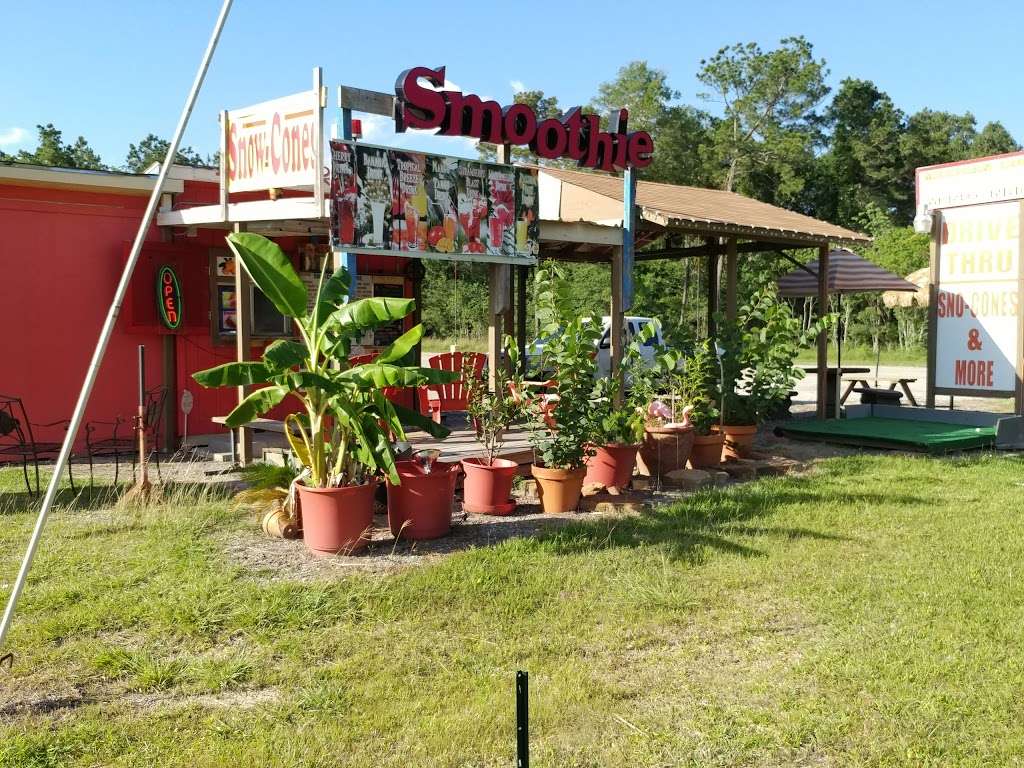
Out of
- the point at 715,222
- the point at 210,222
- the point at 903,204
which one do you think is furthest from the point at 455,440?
the point at 903,204

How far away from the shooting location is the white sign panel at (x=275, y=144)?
8.02 m

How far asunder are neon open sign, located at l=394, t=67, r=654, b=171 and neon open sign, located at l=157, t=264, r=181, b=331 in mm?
3872

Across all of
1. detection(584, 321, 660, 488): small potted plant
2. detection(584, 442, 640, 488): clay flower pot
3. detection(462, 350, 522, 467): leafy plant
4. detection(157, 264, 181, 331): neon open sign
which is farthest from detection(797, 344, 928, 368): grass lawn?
detection(462, 350, 522, 467): leafy plant

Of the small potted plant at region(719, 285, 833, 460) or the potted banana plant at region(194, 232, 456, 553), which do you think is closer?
the potted banana plant at region(194, 232, 456, 553)

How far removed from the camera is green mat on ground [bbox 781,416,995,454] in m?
11.5

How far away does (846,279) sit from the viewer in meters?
15.7

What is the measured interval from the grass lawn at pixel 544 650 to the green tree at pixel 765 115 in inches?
1392

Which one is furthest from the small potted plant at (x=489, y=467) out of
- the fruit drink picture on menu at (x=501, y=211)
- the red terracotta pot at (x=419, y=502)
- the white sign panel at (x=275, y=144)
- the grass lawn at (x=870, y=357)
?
the grass lawn at (x=870, y=357)

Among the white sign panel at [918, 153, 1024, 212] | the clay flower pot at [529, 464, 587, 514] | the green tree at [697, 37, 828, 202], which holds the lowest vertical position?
the clay flower pot at [529, 464, 587, 514]

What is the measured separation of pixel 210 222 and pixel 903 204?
1871 inches

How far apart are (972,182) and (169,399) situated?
1168 centimetres

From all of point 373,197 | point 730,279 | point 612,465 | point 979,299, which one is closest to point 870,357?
point 979,299

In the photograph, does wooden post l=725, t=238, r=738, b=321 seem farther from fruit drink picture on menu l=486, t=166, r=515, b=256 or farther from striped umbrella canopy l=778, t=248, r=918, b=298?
fruit drink picture on menu l=486, t=166, r=515, b=256

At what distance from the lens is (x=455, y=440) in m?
10.0
